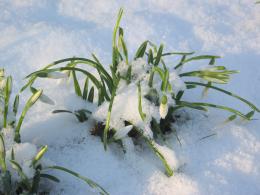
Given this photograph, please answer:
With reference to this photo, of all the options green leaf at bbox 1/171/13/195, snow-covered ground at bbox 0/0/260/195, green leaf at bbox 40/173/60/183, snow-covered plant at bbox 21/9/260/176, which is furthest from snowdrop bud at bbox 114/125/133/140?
green leaf at bbox 1/171/13/195

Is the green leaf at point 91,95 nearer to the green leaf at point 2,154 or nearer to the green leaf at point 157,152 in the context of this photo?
the green leaf at point 157,152

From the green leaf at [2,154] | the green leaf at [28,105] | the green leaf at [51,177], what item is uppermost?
the green leaf at [28,105]

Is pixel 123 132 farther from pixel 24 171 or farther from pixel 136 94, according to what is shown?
pixel 24 171

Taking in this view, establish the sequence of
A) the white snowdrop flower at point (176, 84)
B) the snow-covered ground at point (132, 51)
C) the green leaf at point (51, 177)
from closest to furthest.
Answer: the green leaf at point (51, 177) < the snow-covered ground at point (132, 51) < the white snowdrop flower at point (176, 84)

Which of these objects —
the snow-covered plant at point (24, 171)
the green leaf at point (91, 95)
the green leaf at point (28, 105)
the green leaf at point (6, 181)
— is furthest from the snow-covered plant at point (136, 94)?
the green leaf at point (6, 181)

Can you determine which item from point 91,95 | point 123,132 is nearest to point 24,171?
point 123,132

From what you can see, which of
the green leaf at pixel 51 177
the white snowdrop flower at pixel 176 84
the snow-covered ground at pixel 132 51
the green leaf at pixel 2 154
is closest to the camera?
the green leaf at pixel 2 154

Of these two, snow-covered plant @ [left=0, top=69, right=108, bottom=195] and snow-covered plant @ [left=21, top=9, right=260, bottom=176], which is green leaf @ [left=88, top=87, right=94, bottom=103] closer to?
snow-covered plant @ [left=21, top=9, right=260, bottom=176]
